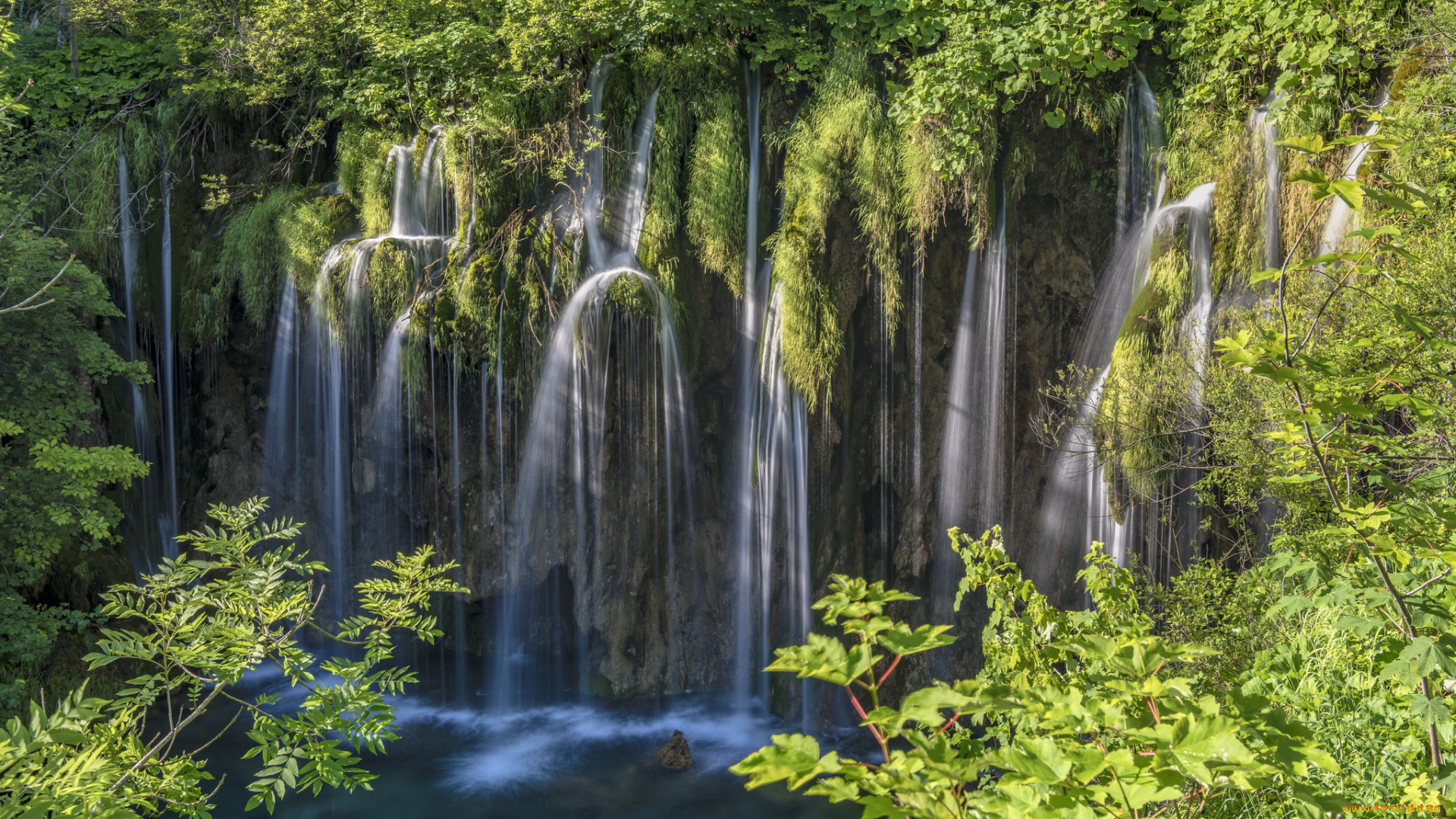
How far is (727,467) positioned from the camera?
8828 millimetres

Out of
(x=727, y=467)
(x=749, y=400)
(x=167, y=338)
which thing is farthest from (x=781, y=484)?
(x=167, y=338)

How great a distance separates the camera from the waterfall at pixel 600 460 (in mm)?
8516

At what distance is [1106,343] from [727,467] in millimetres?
3934

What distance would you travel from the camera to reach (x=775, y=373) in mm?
8148

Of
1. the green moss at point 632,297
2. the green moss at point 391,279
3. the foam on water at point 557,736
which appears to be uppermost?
the green moss at point 391,279

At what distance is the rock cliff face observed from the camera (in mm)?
7992

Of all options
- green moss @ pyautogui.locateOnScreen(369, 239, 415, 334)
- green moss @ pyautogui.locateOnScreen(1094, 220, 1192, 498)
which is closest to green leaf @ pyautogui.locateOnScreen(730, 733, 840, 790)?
green moss @ pyautogui.locateOnScreen(1094, 220, 1192, 498)

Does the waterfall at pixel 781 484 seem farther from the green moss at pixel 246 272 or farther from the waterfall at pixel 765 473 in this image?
the green moss at pixel 246 272

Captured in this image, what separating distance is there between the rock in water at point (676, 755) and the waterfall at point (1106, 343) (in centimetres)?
384

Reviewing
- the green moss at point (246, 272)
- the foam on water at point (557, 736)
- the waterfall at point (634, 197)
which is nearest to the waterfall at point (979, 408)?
the foam on water at point (557, 736)

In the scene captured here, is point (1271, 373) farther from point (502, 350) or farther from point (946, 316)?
point (502, 350)

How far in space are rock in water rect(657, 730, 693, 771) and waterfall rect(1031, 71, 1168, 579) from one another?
384cm

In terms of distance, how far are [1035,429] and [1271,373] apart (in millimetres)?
6325

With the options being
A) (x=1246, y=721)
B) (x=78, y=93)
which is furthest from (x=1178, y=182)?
(x=78, y=93)
